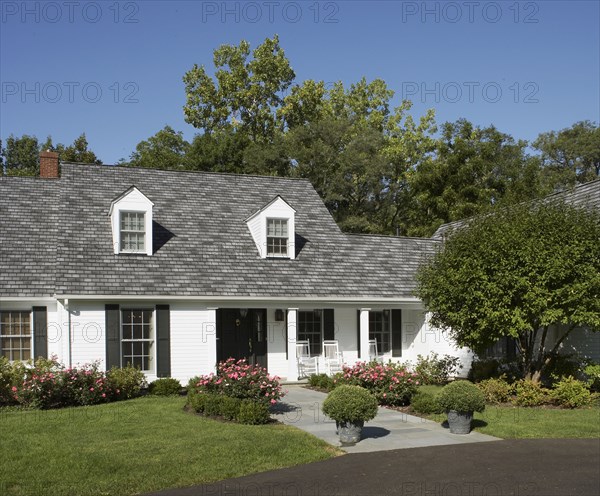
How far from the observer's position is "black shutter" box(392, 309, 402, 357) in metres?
24.0

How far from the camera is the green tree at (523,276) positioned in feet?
53.1

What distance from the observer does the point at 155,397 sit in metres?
18.5

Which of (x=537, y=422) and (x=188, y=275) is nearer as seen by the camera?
(x=537, y=422)

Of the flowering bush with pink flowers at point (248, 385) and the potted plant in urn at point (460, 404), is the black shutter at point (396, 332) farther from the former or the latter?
the potted plant in urn at point (460, 404)

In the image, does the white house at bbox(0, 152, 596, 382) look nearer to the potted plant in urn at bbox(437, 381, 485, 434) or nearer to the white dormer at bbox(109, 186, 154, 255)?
the white dormer at bbox(109, 186, 154, 255)

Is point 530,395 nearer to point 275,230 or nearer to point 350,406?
point 350,406

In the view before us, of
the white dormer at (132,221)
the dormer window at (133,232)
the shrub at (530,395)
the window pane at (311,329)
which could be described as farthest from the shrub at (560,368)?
the dormer window at (133,232)

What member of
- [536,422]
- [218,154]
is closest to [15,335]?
[536,422]

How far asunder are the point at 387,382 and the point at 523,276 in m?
4.02

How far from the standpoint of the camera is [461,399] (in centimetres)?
1293

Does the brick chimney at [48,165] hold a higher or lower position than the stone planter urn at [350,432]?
higher

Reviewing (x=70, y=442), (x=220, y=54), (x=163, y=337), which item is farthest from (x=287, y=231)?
(x=220, y=54)

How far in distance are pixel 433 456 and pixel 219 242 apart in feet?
42.9

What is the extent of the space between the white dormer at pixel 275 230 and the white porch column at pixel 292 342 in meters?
2.30
